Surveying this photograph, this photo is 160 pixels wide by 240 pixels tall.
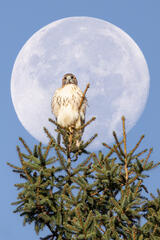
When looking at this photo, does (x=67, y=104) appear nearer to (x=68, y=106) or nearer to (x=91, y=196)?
(x=68, y=106)

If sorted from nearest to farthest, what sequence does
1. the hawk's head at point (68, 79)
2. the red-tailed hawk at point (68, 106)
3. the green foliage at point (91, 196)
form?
the green foliage at point (91, 196) → the red-tailed hawk at point (68, 106) → the hawk's head at point (68, 79)

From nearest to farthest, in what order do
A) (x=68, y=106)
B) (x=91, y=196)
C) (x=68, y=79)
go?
(x=91, y=196)
(x=68, y=106)
(x=68, y=79)

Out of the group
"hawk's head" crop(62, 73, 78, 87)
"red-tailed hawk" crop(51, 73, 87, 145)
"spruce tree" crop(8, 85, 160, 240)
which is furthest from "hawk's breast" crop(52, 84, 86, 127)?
"spruce tree" crop(8, 85, 160, 240)

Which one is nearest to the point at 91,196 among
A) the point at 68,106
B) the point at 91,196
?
the point at 91,196

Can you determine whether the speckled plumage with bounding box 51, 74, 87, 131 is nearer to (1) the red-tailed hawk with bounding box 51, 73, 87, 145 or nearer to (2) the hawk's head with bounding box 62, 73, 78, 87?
(1) the red-tailed hawk with bounding box 51, 73, 87, 145

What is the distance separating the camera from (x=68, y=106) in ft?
33.3

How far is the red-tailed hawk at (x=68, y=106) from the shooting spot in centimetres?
1007

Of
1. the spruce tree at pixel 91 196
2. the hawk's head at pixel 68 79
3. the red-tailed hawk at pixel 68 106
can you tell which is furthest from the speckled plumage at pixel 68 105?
the spruce tree at pixel 91 196

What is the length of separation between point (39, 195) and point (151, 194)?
5.59ft

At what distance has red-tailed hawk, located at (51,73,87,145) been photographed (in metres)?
10.1

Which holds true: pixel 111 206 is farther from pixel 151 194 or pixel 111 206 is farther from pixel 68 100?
pixel 68 100

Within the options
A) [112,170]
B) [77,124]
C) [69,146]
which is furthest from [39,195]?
[77,124]

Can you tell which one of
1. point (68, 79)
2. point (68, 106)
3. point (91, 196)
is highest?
point (68, 79)

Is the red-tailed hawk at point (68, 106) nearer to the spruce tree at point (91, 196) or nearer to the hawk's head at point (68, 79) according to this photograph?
the hawk's head at point (68, 79)
